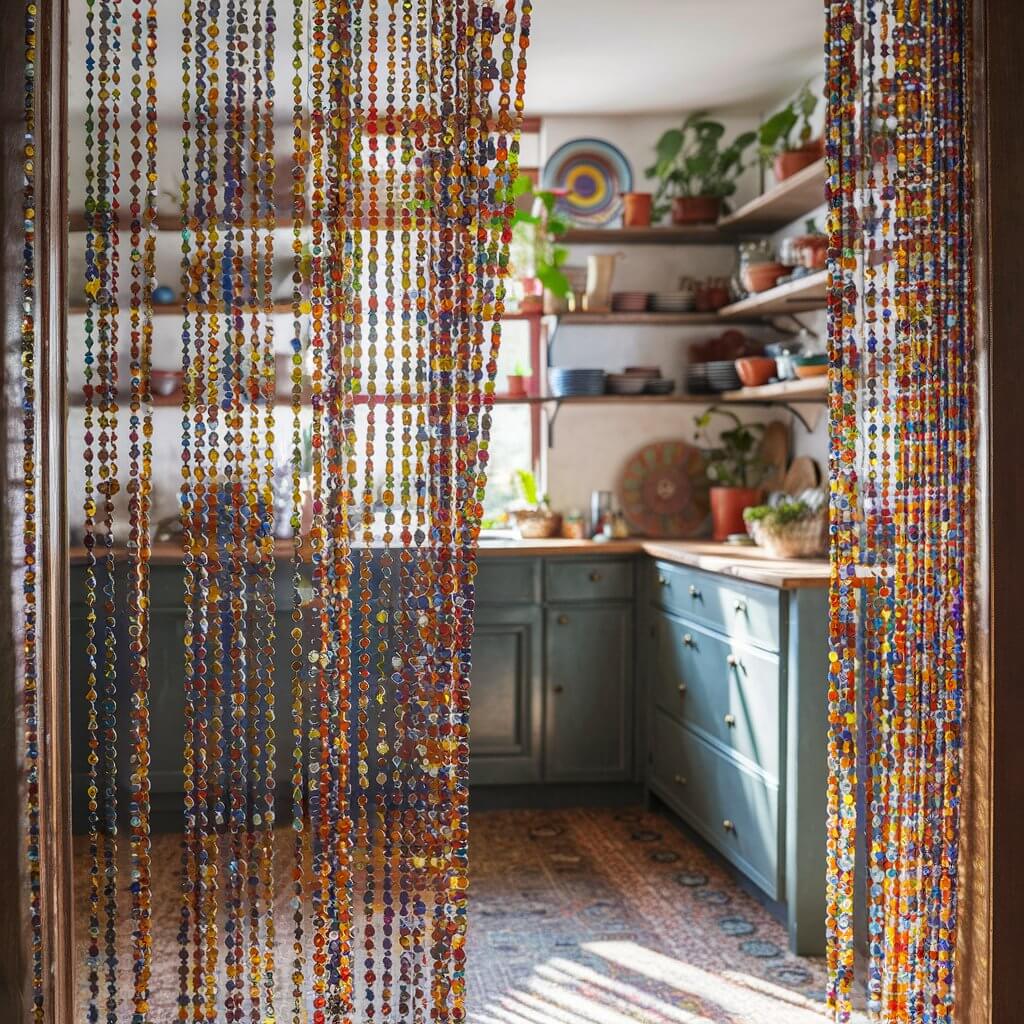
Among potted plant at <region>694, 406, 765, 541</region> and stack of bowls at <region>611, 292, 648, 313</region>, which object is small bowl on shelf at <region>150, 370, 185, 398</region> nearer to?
stack of bowls at <region>611, 292, 648, 313</region>

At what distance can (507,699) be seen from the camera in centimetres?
446

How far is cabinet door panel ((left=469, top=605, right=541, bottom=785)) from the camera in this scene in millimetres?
4430

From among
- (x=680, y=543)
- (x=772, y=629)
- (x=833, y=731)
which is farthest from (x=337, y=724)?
(x=680, y=543)

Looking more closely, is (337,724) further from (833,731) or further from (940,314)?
(940,314)

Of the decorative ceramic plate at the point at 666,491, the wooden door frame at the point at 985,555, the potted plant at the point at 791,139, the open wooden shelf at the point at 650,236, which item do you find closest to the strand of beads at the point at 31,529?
the wooden door frame at the point at 985,555

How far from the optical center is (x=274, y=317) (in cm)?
491

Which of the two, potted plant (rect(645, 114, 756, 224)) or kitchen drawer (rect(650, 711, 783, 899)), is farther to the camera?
potted plant (rect(645, 114, 756, 224))

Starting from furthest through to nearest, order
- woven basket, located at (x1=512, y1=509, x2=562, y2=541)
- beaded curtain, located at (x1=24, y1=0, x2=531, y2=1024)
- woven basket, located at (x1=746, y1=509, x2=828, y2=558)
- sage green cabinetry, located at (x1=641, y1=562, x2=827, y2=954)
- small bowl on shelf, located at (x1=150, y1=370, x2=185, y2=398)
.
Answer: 1. woven basket, located at (x1=512, y1=509, x2=562, y2=541)
2. small bowl on shelf, located at (x1=150, y1=370, x2=185, y2=398)
3. woven basket, located at (x1=746, y1=509, x2=828, y2=558)
4. sage green cabinetry, located at (x1=641, y1=562, x2=827, y2=954)
5. beaded curtain, located at (x1=24, y1=0, x2=531, y2=1024)

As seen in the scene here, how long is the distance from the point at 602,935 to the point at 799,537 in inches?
55.1

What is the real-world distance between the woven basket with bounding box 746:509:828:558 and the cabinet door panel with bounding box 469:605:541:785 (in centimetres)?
100

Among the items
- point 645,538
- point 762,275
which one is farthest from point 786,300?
point 645,538

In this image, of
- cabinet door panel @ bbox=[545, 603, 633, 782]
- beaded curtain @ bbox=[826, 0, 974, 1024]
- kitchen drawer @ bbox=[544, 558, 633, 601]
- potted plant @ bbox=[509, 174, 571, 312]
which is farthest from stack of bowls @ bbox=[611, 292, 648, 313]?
beaded curtain @ bbox=[826, 0, 974, 1024]

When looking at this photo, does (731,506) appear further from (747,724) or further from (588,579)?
(747,724)

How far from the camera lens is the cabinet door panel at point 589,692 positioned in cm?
447
